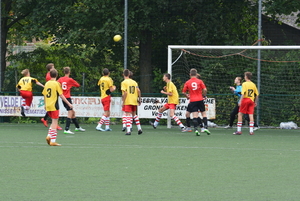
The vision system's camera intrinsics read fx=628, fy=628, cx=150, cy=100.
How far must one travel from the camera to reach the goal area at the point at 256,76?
1961 cm

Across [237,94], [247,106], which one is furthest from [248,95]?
[237,94]

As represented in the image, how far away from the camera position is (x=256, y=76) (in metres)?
19.4

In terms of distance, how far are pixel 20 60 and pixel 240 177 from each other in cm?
1895

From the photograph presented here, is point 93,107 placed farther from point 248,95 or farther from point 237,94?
point 248,95

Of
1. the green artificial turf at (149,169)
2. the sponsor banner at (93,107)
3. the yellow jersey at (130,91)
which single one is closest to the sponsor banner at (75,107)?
the sponsor banner at (93,107)

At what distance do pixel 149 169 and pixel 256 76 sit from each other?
1112cm

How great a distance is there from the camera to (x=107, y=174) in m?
8.38

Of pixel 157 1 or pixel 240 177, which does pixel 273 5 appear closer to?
pixel 157 1

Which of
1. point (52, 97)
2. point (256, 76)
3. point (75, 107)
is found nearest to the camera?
point (52, 97)

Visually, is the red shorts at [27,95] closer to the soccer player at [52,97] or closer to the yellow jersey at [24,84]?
the yellow jersey at [24,84]

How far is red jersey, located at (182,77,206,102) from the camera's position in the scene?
16034 millimetres

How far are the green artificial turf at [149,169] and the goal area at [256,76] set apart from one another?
201 inches

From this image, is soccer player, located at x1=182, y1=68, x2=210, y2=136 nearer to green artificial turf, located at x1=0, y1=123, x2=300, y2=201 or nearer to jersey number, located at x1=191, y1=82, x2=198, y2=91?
jersey number, located at x1=191, y1=82, x2=198, y2=91

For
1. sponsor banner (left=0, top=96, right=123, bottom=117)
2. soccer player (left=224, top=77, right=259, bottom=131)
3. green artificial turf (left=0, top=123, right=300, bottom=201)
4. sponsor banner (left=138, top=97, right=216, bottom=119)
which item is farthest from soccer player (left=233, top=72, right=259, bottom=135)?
sponsor banner (left=0, top=96, right=123, bottom=117)
